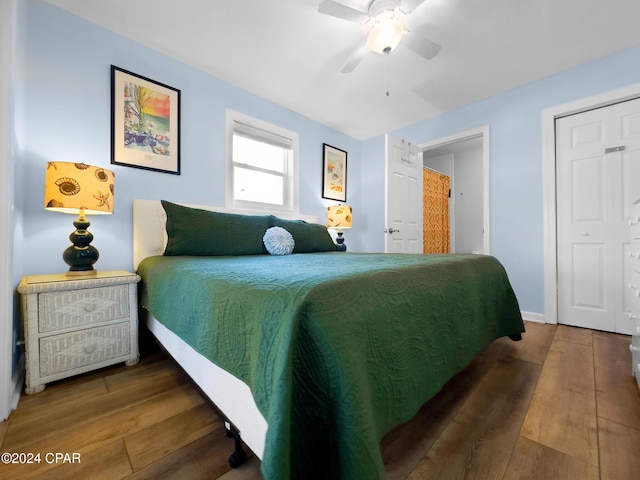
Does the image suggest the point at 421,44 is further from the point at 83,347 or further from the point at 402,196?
the point at 83,347

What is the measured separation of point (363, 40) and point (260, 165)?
1556mm

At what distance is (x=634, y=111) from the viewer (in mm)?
2131

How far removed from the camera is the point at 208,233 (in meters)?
1.85

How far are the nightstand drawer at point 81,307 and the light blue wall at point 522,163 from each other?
3438 mm

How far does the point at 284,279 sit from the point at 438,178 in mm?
4739

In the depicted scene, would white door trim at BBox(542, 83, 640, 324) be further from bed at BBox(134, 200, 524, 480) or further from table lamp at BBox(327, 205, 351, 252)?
table lamp at BBox(327, 205, 351, 252)

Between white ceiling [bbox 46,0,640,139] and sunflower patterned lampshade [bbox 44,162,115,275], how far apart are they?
1.21 m

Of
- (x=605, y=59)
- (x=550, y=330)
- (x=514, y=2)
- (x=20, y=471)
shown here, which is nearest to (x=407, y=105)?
(x=514, y=2)

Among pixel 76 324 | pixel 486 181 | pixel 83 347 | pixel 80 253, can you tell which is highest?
pixel 486 181

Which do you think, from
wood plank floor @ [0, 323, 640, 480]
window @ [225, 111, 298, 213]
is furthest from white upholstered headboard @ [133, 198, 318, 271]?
wood plank floor @ [0, 323, 640, 480]

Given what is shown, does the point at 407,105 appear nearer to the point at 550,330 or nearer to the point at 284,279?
the point at 550,330

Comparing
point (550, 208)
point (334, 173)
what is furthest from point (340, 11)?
point (550, 208)

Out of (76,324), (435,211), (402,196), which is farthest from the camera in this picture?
(435,211)

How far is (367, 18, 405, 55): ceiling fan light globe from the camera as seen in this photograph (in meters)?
1.67
